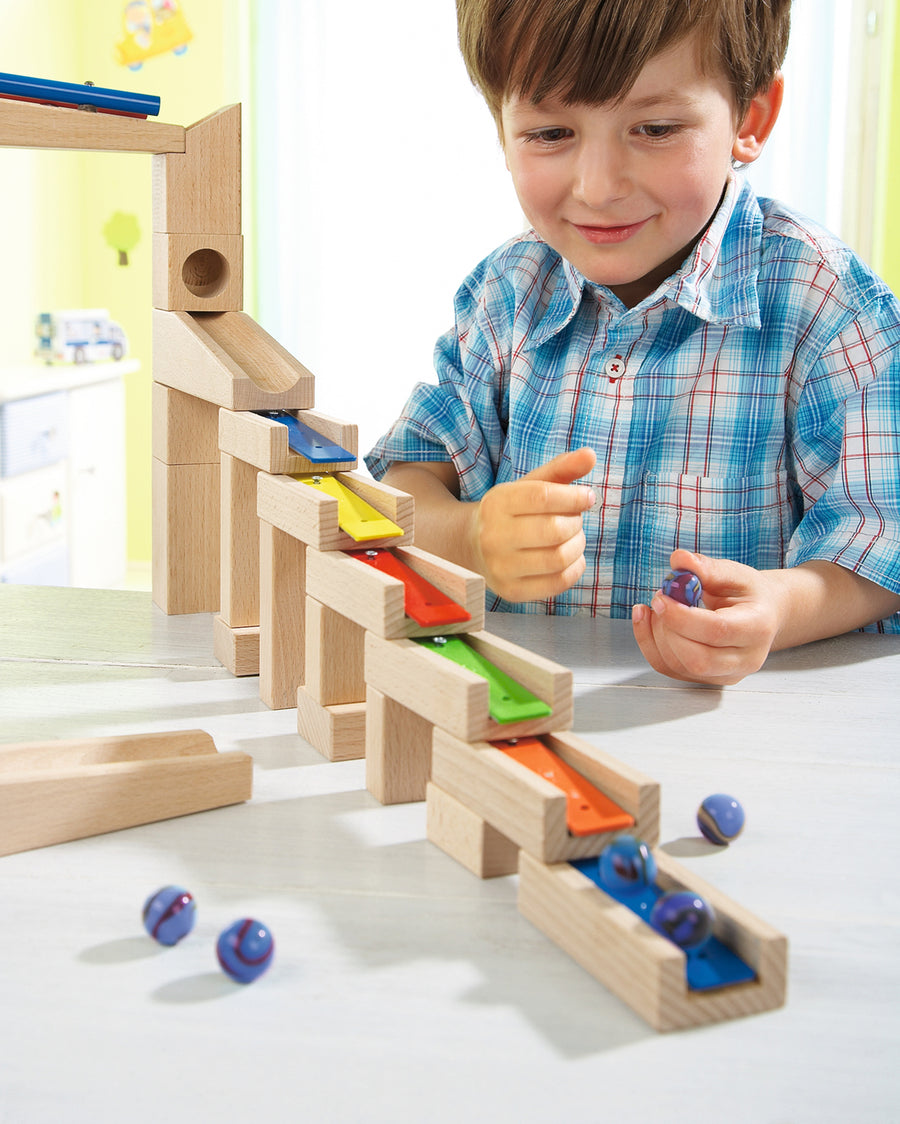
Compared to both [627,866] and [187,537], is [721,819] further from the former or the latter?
[187,537]

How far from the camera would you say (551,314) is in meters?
1.05

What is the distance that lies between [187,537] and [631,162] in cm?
43

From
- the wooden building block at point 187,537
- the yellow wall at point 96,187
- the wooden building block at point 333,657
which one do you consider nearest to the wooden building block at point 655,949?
the wooden building block at point 333,657

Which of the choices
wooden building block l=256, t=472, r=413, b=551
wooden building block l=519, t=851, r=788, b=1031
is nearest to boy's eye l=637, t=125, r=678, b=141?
wooden building block l=256, t=472, r=413, b=551

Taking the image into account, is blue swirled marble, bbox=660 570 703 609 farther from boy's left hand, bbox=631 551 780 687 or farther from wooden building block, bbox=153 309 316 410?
wooden building block, bbox=153 309 316 410

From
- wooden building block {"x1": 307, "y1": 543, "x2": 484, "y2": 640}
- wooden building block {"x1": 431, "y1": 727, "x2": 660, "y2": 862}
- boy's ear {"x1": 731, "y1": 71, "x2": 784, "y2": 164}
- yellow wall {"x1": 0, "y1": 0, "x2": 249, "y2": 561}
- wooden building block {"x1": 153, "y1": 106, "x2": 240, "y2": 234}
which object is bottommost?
wooden building block {"x1": 431, "y1": 727, "x2": 660, "y2": 862}

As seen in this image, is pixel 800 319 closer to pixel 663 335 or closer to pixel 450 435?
pixel 663 335

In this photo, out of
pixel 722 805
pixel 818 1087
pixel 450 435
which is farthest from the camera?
pixel 450 435

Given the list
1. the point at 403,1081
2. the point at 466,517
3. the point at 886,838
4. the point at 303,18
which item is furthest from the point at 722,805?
the point at 303,18

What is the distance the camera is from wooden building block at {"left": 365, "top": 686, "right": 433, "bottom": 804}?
1.76ft

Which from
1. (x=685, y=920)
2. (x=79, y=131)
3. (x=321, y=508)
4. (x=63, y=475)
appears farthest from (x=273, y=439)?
(x=63, y=475)

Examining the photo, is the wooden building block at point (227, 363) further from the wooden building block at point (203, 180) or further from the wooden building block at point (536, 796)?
the wooden building block at point (536, 796)

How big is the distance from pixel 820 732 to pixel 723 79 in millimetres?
481

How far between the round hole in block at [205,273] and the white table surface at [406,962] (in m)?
0.36
